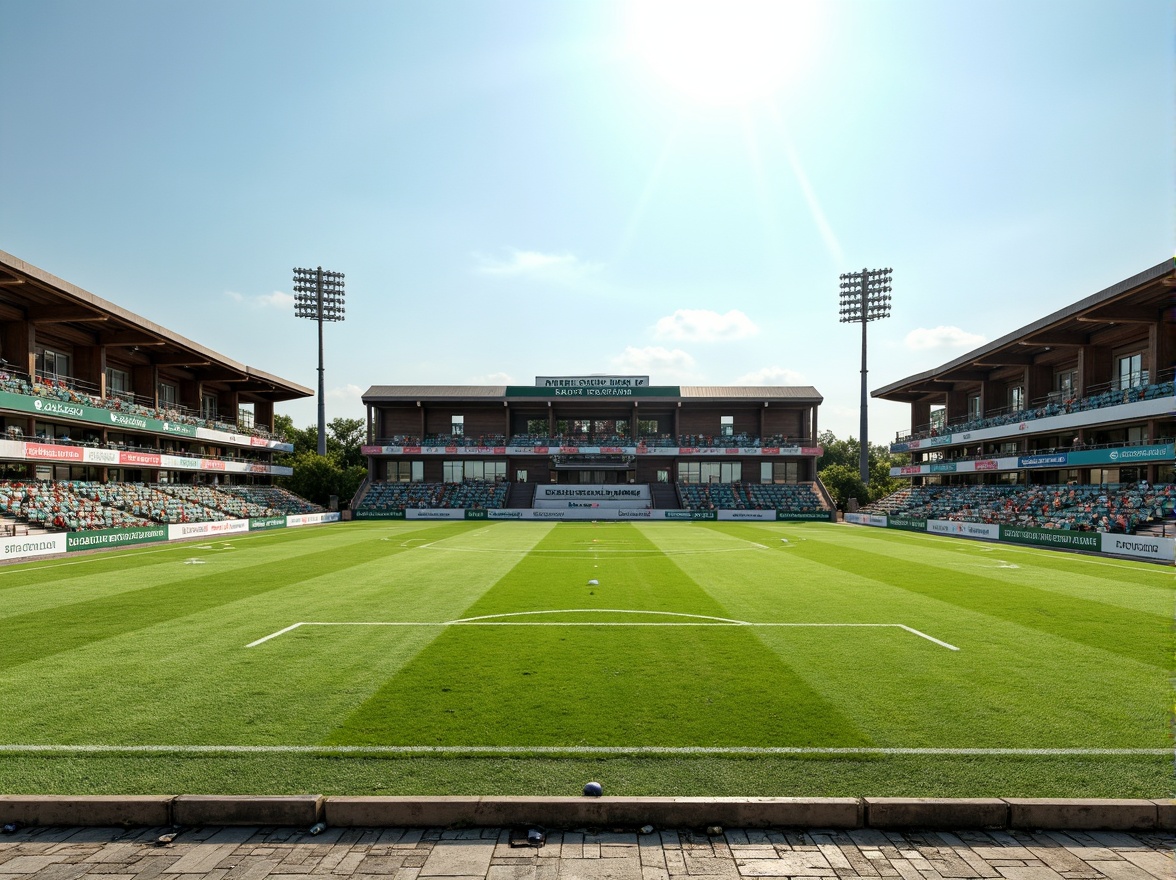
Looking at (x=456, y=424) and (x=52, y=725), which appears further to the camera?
(x=456, y=424)

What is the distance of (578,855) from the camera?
176 inches

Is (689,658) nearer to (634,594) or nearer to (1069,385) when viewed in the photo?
(634,594)

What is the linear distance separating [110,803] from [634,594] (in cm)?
1092

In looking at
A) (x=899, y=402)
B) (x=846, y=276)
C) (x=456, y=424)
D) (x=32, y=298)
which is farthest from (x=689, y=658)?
(x=846, y=276)

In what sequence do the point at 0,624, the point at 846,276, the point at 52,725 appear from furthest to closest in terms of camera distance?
1. the point at 846,276
2. the point at 0,624
3. the point at 52,725

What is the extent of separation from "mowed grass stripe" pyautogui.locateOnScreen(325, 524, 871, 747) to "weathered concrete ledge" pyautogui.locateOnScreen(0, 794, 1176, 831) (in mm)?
1168

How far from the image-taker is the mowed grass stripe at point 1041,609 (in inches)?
403

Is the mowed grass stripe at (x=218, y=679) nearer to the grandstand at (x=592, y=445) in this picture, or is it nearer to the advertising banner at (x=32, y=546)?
the advertising banner at (x=32, y=546)

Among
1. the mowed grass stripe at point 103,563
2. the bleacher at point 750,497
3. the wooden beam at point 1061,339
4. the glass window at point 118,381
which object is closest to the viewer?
the mowed grass stripe at point 103,563

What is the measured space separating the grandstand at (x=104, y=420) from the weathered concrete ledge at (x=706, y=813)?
28370 mm

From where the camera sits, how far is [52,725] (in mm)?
6641

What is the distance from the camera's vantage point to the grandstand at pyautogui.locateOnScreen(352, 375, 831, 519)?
55250mm

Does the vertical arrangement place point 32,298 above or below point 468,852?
above

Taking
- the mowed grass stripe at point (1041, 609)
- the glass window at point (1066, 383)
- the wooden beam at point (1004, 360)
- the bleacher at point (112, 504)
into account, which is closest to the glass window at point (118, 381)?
the bleacher at point (112, 504)
